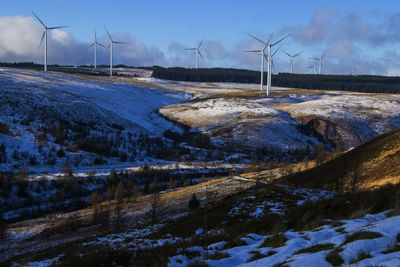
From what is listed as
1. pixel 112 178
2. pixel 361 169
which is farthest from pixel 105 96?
pixel 361 169

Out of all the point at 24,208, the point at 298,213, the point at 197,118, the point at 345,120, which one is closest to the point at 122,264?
the point at 298,213

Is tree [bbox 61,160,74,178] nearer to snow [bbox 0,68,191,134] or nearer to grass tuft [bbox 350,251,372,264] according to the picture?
snow [bbox 0,68,191,134]

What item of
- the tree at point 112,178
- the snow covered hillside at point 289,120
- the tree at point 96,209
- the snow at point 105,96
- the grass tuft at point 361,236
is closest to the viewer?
the grass tuft at point 361,236

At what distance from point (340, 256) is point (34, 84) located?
113910mm

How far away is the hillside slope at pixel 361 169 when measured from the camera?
27.0 m

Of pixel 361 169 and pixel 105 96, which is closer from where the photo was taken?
pixel 361 169

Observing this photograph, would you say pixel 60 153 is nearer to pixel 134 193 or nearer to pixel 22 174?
pixel 22 174

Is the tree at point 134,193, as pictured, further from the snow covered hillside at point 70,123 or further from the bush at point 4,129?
the bush at point 4,129

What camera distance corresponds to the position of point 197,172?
62344mm

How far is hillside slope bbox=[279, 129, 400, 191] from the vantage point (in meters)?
27.0

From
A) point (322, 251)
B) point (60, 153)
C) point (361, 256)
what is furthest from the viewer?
point (60, 153)

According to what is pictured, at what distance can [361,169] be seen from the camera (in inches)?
1192

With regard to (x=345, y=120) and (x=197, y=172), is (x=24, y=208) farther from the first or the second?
(x=345, y=120)

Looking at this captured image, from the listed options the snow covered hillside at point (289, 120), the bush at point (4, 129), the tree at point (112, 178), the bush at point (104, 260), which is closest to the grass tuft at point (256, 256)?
the bush at point (104, 260)
